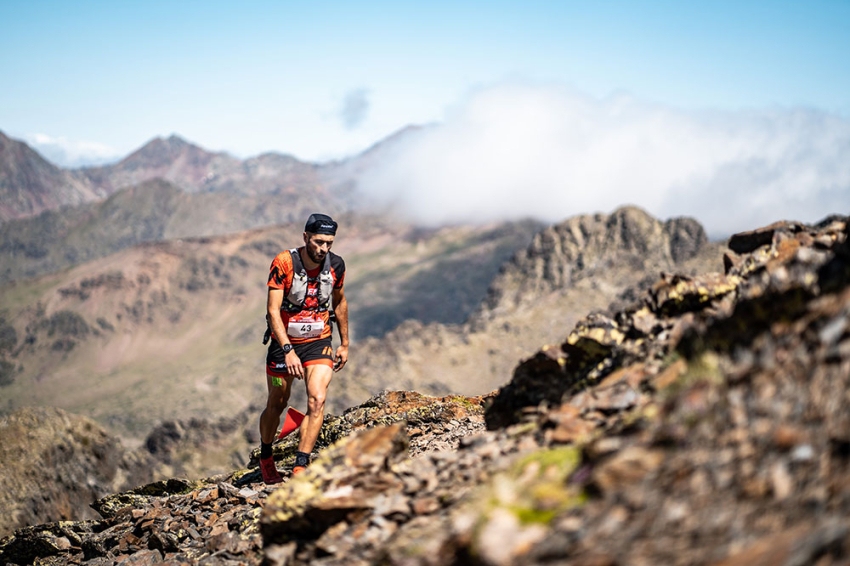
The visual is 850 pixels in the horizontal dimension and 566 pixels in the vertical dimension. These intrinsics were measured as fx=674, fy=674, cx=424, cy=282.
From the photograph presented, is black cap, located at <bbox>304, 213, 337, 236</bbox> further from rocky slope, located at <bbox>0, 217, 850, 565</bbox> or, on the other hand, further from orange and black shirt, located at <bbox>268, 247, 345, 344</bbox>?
rocky slope, located at <bbox>0, 217, 850, 565</bbox>

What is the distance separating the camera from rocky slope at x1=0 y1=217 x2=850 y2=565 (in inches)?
192

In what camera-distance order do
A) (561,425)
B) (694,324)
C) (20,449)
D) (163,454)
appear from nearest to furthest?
(561,425), (694,324), (20,449), (163,454)

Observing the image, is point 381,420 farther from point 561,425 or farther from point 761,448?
point 761,448

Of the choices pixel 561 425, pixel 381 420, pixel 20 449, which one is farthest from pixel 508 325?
pixel 561 425

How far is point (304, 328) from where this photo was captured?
11.8 metres

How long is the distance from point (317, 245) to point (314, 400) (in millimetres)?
2613

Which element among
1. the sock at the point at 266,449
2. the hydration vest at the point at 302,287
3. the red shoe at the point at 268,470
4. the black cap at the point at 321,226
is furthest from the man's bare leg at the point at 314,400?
the black cap at the point at 321,226

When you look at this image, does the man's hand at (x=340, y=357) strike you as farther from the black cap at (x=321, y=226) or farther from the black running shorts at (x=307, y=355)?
the black cap at (x=321, y=226)

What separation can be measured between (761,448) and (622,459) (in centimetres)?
104

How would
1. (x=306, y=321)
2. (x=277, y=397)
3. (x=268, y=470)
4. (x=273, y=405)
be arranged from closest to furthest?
(x=306, y=321) → (x=277, y=397) → (x=273, y=405) → (x=268, y=470)

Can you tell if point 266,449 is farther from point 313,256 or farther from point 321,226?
point 321,226

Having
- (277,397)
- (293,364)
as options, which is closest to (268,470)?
A: (277,397)

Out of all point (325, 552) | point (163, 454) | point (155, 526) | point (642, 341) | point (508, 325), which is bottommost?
point (163, 454)

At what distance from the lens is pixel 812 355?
5656 millimetres
